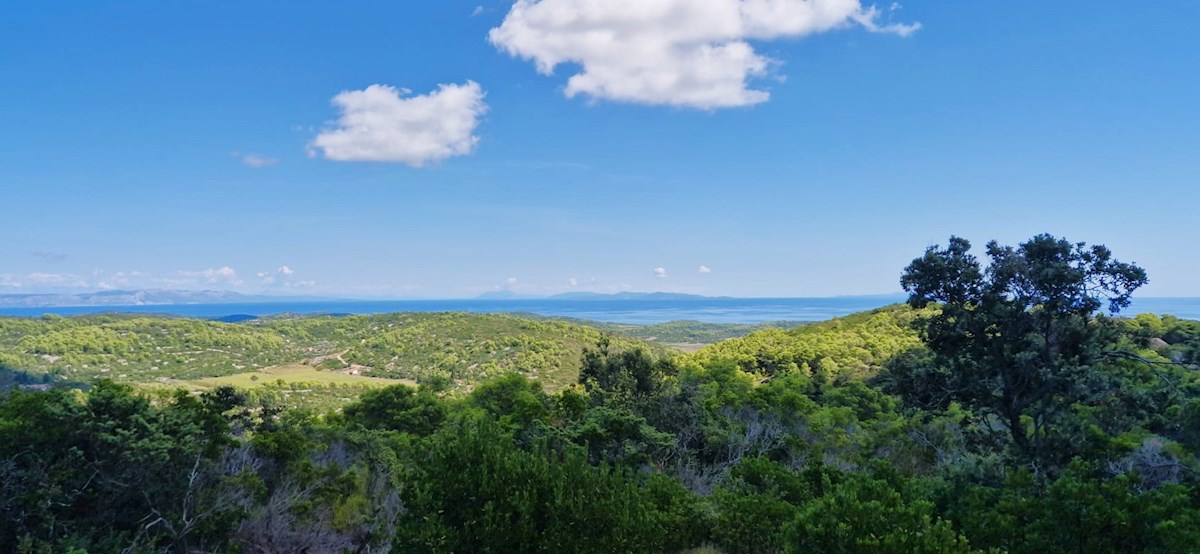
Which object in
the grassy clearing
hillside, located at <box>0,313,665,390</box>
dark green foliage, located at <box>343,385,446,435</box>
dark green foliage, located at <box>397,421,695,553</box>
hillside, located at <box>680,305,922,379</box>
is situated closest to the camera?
dark green foliage, located at <box>397,421,695,553</box>

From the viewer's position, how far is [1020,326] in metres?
10.6

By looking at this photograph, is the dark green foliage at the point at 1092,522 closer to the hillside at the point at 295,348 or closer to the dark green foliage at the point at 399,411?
the dark green foliage at the point at 399,411

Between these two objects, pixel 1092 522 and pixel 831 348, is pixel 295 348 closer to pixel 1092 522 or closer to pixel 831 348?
pixel 831 348

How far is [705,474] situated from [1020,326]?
25.9 ft

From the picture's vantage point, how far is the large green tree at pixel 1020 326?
10.2 m

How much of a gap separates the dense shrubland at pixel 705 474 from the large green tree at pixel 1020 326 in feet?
0.11

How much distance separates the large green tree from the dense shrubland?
0.11 ft

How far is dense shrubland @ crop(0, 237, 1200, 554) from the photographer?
22.4ft

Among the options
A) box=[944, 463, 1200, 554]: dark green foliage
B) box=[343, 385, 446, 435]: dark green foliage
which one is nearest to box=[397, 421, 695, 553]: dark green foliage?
box=[944, 463, 1200, 554]: dark green foliage

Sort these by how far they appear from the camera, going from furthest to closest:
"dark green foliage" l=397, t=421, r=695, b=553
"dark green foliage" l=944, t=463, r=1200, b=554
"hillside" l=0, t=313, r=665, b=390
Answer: "hillside" l=0, t=313, r=665, b=390 → "dark green foliage" l=397, t=421, r=695, b=553 → "dark green foliage" l=944, t=463, r=1200, b=554

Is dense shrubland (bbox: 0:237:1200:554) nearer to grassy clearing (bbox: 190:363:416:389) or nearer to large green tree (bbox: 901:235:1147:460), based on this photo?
large green tree (bbox: 901:235:1147:460)

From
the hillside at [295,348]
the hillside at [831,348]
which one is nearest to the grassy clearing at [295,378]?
the hillside at [295,348]

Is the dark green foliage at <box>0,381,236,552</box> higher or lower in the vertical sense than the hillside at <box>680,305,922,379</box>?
Result: higher

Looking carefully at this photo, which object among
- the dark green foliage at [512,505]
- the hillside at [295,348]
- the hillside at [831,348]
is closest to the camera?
the dark green foliage at [512,505]
